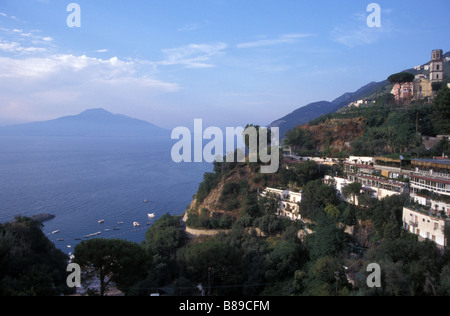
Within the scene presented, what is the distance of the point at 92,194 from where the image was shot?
36.8m

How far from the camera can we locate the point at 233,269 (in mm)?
11492

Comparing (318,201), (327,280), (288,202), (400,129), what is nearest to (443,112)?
(400,129)

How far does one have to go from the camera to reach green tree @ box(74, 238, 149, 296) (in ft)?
31.3

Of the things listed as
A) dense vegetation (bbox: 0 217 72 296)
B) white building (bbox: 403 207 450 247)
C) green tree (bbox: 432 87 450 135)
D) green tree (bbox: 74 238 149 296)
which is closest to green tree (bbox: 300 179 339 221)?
white building (bbox: 403 207 450 247)

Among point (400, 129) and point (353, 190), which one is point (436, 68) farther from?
point (353, 190)

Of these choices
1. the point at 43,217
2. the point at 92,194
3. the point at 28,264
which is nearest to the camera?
the point at 28,264

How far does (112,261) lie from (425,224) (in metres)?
9.69

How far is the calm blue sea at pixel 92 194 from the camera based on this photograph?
26728mm

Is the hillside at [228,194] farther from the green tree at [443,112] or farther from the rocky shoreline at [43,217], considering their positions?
the rocky shoreline at [43,217]

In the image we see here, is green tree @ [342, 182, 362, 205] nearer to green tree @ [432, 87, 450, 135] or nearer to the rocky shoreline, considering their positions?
green tree @ [432, 87, 450, 135]

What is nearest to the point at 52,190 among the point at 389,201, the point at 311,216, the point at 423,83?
the point at 311,216

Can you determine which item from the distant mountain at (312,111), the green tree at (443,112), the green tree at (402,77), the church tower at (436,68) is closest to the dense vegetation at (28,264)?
the green tree at (443,112)

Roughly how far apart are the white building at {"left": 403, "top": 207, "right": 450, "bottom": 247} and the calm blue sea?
18815mm
